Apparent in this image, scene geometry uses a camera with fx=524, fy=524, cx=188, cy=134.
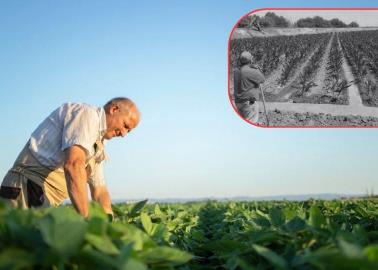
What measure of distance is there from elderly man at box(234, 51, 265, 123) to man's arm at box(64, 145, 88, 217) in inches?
163

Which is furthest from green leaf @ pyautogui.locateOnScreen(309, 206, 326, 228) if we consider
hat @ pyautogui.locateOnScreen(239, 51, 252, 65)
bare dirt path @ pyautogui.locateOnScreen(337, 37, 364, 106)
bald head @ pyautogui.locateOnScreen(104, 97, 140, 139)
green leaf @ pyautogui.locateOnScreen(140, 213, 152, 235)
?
bare dirt path @ pyautogui.locateOnScreen(337, 37, 364, 106)

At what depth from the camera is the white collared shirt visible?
427cm

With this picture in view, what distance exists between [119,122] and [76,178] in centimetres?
82

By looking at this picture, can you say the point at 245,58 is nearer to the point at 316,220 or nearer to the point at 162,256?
the point at 316,220

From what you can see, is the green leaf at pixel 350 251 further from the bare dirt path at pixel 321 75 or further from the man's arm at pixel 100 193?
the bare dirt path at pixel 321 75

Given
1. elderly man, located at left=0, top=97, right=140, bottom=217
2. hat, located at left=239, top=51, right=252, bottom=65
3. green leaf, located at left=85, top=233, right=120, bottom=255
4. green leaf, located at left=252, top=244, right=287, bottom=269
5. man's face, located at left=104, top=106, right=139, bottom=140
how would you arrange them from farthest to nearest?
hat, located at left=239, top=51, right=252, bottom=65, man's face, located at left=104, top=106, right=139, bottom=140, elderly man, located at left=0, top=97, right=140, bottom=217, green leaf, located at left=252, top=244, right=287, bottom=269, green leaf, located at left=85, top=233, right=120, bottom=255

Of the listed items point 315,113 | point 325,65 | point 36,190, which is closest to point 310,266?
point 36,190

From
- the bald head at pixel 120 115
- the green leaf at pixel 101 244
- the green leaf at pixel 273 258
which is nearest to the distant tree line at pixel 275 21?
the bald head at pixel 120 115

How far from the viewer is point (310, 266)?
189 centimetres

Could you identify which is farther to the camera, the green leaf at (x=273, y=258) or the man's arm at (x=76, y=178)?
the man's arm at (x=76, y=178)

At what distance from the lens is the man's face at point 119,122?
15.3 ft

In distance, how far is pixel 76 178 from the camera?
4027mm

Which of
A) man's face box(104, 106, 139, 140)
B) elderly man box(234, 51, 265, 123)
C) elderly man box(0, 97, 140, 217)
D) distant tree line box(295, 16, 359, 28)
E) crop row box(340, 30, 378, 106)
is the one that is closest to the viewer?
elderly man box(0, 97, 140, 217)

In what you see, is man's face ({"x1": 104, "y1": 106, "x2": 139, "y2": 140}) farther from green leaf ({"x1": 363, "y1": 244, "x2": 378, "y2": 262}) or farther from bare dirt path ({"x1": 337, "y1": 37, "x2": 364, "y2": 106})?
bare dirt path ({"x1": 337, "y1": 37, "x2": 364, "y2": 106})
